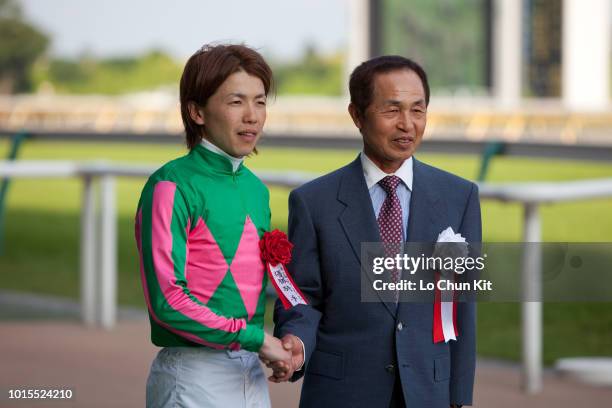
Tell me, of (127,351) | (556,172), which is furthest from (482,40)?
(127,351)

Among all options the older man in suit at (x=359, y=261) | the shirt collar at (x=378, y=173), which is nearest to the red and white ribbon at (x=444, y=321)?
the older man in suit at (x=359, y=261)

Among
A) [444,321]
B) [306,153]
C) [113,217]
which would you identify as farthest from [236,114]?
[306,153]

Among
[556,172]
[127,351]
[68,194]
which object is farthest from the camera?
[556,172]

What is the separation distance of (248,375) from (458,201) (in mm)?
594

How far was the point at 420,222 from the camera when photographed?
2613 millimetres

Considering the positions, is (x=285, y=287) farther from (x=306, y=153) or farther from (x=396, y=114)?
(x=306, y=153)

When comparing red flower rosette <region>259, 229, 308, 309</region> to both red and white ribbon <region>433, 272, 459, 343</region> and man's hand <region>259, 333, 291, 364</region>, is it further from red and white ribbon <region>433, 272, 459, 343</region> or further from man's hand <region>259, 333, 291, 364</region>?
red and white ribbon <region>433, 272, 459, 343</region>

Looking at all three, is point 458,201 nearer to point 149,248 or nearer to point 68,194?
point 149,248

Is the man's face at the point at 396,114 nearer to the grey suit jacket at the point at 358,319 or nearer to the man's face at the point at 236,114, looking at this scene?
the grey suit jacket at the point at 358,319

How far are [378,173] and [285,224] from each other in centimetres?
861

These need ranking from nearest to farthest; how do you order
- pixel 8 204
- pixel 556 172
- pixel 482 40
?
pixel 8 204
pixel 556 172
pixel 482 40

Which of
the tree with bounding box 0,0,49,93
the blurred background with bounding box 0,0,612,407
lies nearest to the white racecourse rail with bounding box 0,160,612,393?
the blurred background with bounding box 0,0,612,407

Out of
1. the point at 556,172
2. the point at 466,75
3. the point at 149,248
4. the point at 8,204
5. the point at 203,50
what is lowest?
the point at 149,248

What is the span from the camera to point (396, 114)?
8.50 feet
